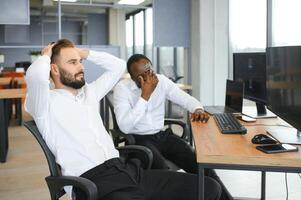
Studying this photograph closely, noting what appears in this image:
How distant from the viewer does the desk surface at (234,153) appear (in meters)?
1.37

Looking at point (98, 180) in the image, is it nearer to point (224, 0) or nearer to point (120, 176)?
point (120, 176)

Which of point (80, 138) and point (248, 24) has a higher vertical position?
point (248, 24)

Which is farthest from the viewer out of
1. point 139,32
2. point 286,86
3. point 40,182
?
point 139,32

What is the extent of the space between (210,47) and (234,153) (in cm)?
408

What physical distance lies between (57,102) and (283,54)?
113cm

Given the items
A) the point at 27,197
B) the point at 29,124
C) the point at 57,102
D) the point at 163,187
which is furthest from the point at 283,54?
the point at 27,197

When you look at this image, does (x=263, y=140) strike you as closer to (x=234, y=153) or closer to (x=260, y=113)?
(x=234, y=153)

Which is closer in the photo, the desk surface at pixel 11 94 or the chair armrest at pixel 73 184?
the chair armrest at pixel 73 184

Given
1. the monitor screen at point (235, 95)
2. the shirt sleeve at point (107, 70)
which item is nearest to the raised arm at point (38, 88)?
the shirt sleeve at point (107, 70)

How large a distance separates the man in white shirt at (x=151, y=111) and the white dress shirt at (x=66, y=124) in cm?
54

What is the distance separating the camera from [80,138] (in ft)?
5.60

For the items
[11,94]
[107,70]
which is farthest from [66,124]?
[11,94]

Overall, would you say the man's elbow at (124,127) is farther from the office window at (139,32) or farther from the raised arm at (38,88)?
the office window at (139,32)

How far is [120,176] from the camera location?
1691 mm
